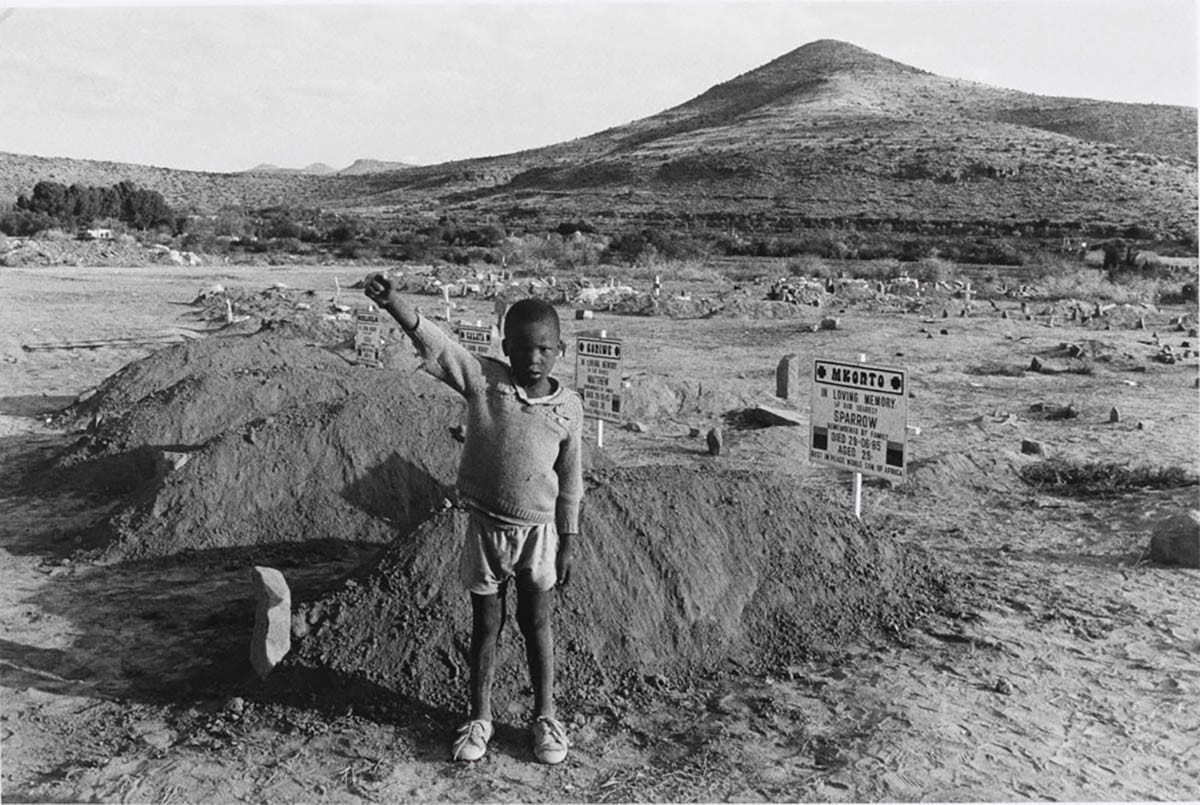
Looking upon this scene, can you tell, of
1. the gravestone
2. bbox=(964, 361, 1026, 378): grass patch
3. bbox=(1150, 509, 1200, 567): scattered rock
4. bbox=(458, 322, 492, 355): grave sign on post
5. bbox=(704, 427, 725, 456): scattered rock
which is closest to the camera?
bbox=(1150, 509, 1200, 567): scattered rock

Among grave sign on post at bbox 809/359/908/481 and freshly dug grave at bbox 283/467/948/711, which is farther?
grave sign on post at bbox 809/359/908/481

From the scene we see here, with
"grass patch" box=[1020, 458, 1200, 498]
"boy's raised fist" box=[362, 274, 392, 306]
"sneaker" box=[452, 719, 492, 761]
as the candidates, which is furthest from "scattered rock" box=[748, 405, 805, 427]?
"boy's raised fist" box=[362, 274, 392, 306]

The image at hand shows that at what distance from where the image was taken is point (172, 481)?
24.4ft

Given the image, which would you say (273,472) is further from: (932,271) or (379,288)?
(932,271)

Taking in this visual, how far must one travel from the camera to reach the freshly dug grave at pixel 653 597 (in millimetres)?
4758

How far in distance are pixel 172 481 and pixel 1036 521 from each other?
251 inches

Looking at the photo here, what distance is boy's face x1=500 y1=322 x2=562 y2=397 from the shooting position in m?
3.78

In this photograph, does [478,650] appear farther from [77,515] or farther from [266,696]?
[77,515]

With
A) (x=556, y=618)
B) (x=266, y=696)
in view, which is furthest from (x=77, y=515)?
(x=556, y=618)

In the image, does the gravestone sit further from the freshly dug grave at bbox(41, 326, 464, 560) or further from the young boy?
the young boy

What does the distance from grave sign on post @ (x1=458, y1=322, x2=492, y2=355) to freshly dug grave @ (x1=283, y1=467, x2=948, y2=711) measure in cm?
373

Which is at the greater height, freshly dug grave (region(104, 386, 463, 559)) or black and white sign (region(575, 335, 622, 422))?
black and white sign (region(575, 335, 622, 422))

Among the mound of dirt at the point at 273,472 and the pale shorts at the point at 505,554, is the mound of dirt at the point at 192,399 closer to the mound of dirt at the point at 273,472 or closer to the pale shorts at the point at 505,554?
the mound of dirt at the point at 273,472

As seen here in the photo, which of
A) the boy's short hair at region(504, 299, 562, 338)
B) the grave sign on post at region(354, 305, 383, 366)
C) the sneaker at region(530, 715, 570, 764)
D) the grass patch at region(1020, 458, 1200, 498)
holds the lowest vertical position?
the grass patch at region(1020, 458, 1200, 498)
